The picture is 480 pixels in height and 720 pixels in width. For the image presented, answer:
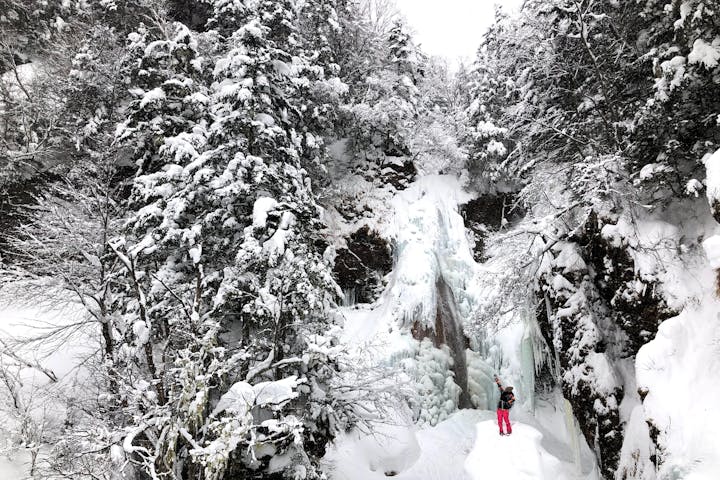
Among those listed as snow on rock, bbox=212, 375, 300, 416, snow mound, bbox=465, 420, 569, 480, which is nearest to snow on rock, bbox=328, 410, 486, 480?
snow mound, bbox=465, 420, 569, 480

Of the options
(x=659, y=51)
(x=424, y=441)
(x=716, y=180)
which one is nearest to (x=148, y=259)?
(x=424, y=441)

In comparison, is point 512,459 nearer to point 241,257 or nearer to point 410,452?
point 410,452

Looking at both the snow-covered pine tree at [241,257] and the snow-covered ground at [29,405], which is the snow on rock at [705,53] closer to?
the snow-covered pine tree at [241,257]

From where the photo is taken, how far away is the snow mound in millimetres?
7805

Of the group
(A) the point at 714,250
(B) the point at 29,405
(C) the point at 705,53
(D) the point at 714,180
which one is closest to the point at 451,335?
(A) the point at 714,250

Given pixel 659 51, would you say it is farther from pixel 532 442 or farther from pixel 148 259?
pixel 148 259

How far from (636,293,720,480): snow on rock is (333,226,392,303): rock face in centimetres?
913

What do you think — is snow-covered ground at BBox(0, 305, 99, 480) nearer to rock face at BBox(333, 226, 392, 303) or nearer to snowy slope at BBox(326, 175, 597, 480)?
snowy slope at BBox(326, 175, 597, 480)

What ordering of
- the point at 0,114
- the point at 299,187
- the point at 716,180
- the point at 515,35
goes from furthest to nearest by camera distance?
the point at 0,114 < the point at 515,35 < the point at 299,187 < the point at 716,180

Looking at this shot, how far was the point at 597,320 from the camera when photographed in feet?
28.8

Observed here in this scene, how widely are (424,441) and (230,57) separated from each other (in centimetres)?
1132

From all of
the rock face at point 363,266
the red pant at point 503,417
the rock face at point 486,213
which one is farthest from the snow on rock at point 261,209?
the rock face at point 486,213

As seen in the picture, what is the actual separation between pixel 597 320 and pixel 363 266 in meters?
7.83

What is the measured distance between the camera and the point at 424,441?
38.1 ft
